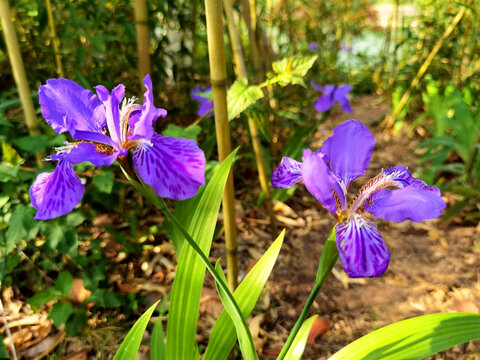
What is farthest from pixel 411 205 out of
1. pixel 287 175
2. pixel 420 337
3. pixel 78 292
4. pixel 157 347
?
pixel 78 292

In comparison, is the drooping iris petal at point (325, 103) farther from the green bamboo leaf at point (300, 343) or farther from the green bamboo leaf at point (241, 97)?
the green bamboo leaf at point (300, 343)

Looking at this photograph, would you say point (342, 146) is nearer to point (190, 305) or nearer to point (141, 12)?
point (190, 305)

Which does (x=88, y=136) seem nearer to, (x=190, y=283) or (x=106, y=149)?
(x=106, y=149)

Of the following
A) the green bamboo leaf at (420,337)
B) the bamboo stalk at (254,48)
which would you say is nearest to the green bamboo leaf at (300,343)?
the green bamboo leaf at (420,337)

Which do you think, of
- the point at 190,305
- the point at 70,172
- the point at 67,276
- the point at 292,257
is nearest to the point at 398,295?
the point at 292,257

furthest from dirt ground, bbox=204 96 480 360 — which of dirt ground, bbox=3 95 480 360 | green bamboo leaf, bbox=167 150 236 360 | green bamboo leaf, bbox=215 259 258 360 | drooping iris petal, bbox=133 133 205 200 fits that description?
drooping iris petal, bbox=133 133 205 200

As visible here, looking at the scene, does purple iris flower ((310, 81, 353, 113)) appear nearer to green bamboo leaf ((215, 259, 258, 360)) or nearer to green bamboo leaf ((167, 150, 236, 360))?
green bamboo leaf ((167, 150, 236, 360))
